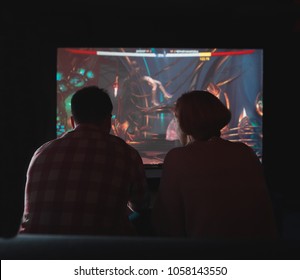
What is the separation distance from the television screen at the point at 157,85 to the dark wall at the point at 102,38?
15 centimetres

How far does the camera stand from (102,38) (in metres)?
3.72

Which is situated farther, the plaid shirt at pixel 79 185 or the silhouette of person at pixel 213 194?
the plaid shirt at pixel 79 185

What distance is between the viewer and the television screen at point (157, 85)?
3.59 meters

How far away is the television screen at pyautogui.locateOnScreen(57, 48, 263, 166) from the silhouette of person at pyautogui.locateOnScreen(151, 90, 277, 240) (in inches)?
81.1

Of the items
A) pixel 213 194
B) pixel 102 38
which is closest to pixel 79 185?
pixel 213 194

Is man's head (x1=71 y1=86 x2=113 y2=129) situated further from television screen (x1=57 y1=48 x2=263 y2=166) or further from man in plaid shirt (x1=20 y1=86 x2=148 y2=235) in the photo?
television screen (x1=57 y1=48 x2=263 y2=166)

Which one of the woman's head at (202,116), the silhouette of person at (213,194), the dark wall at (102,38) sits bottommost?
the silhouette of person at (213,194)

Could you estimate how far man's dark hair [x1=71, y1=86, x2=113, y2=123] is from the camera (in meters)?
1.79

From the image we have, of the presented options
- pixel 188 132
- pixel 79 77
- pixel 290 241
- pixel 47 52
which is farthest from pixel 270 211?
pixel 47 52

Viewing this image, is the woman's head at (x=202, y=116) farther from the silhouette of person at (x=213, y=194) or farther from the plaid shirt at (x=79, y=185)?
the plaid shirt at (x=79, y=185)

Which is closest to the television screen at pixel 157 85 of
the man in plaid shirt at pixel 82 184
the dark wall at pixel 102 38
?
the dark wall at pixel 102 38

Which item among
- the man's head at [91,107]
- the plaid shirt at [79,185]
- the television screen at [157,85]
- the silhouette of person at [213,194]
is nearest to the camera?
the silhouette of person at [213,194]

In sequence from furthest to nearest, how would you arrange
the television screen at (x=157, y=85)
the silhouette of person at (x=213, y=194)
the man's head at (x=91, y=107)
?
the television screen at (x=157, y=85)
the man's head at (x=91, y=107)
the silhouette of person at (x=213, y=194)

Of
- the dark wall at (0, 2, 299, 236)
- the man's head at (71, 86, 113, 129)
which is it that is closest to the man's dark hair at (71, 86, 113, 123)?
the man's head at (71, 86, 113, 129)
